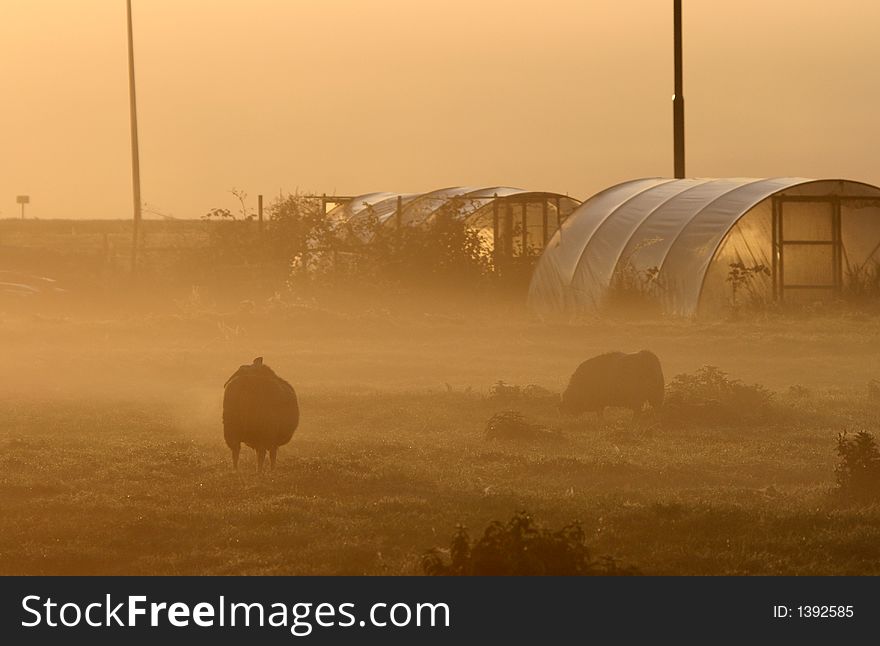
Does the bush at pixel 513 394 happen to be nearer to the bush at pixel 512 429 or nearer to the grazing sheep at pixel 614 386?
the grazing sheep at pixel 614 386

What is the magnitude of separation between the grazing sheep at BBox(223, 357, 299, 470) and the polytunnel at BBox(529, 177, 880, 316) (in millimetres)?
19763

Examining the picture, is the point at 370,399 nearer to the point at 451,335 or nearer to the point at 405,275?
the point at 451,335

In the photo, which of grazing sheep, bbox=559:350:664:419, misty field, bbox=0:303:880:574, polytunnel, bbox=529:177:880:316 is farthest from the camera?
polytunnel, bbox=529:177:880:316

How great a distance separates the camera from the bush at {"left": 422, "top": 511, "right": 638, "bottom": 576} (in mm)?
9953

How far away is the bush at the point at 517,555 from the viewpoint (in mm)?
9953

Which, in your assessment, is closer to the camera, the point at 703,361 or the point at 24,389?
the point at 24,389

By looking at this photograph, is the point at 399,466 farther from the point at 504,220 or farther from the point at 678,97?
the point at 678,97

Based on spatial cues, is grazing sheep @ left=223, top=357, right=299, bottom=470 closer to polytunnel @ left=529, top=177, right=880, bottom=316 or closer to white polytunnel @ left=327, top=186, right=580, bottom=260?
polytunnel @ left=529, top=177, right=880, bottom=316

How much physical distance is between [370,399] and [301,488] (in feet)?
23.9

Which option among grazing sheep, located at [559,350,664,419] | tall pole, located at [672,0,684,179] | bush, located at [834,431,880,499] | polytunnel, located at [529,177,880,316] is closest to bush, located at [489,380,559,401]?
grazing sheep, located at [559,350,664,419]

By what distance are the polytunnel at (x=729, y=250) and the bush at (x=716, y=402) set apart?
1350 centimetres

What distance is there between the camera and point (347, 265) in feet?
125

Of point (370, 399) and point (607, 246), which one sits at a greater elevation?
point (607, 246)

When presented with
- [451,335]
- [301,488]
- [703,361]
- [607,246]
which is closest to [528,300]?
[607,246]
